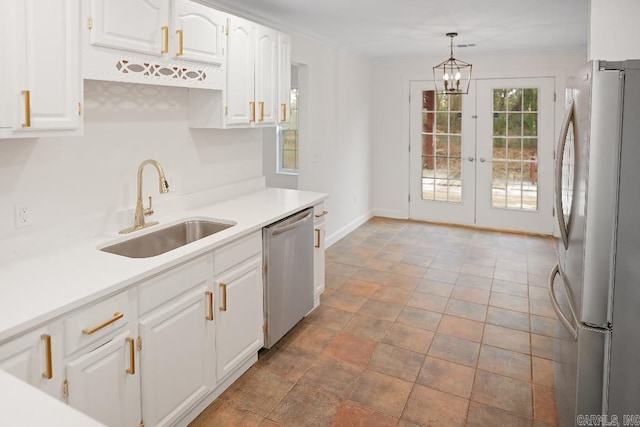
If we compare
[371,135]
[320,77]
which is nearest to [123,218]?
[320,77]

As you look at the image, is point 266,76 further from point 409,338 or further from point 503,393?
point 503,393

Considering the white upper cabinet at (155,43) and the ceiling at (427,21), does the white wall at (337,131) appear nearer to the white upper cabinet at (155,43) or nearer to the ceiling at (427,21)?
the ceiling at (427,21)

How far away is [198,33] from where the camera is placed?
2.66 m

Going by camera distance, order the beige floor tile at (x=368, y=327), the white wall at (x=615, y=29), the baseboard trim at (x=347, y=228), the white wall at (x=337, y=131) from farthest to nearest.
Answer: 1. the baseboard trim at (x=347, y=228)
2. the white wall at (x=337, y=131)
3. the beige floor tile at (x=368, y=327)
4. the white wall at (x=615, y=29)

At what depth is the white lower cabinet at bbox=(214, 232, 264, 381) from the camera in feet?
8.16

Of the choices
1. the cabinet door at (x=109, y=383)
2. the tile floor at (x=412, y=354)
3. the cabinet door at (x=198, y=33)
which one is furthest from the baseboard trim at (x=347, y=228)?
the cabinet door at (x=109, y=383)

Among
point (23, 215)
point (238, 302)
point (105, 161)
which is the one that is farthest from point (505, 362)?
point (23, 215)

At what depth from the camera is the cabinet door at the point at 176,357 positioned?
2.03m

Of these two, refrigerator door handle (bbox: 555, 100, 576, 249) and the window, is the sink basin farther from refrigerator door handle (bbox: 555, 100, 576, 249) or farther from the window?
the window

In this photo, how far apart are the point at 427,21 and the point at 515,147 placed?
2.78m

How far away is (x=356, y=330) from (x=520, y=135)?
4.12 metres

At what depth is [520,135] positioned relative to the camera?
6203 mm

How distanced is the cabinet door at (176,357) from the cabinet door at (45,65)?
909mm

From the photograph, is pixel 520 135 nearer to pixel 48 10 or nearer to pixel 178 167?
pixel 178 167
